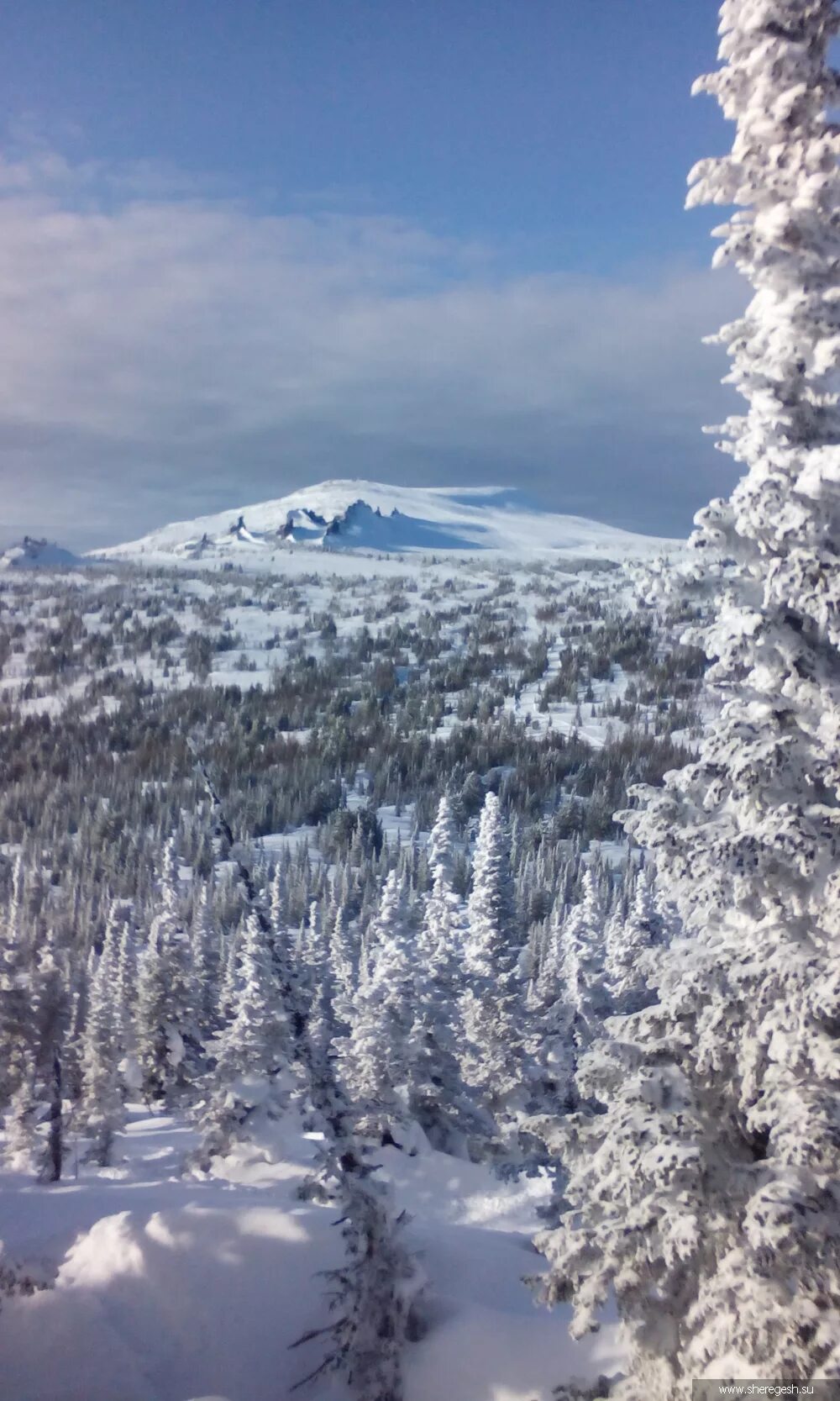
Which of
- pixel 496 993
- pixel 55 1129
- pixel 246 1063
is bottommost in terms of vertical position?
pixel 55 1129

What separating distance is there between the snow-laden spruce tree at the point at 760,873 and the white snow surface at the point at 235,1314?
6.30 meters

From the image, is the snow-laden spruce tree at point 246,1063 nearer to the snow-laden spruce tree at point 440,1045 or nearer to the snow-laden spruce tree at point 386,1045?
the snow-laden spruce tree at point 386,1045

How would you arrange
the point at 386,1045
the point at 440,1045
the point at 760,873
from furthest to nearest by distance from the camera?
the point at 440,1045, the point at 386,1045, the point at 760,873

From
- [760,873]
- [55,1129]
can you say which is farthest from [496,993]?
[760,873]

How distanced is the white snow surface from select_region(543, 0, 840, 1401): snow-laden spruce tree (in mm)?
6298

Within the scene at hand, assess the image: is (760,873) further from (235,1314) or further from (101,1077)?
(101,1077)

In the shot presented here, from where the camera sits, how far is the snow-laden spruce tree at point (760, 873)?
754cm

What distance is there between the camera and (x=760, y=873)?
832 cm

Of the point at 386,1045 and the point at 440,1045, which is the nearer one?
the point at 386,1045

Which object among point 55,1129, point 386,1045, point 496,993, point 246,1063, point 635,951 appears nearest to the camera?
point 635,951

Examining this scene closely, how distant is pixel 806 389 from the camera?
8.07 metres

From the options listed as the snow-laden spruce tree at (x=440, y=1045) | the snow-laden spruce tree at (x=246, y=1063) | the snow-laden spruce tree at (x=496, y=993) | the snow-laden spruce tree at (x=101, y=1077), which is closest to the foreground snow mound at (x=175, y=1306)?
the snow-laden spruce tree at (x=440, y=1045)

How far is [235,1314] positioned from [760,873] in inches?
581

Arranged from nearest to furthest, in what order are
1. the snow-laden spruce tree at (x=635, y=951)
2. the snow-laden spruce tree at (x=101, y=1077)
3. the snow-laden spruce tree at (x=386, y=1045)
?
the snow-laden spruce tree at (x=635, y=951), the snow-laden spruce tree at (x=386, y=1045), the snow-laden spruce tree at (x=101, y=1077)
